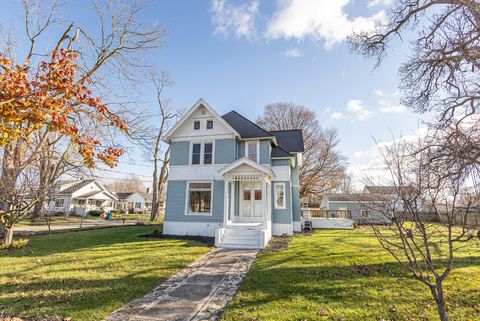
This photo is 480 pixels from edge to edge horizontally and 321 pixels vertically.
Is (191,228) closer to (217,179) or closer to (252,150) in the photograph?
(217,179)

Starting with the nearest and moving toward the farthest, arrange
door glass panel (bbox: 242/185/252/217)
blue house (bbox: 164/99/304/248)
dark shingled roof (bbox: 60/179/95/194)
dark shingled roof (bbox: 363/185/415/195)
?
dark shingled roof (bbox: 363/185/415/195), blue house (bbox: 164/99/304/248), door glass panel (bbox: 242/185/252/217), dark shingled roof (bbox: 60/179/95/194)

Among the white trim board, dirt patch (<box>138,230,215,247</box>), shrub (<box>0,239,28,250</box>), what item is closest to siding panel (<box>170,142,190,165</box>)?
the white trim board

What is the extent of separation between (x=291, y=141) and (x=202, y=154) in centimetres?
794

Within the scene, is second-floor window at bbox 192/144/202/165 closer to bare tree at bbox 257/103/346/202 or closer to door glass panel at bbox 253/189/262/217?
door glass panel at bbox 253/189/262/217

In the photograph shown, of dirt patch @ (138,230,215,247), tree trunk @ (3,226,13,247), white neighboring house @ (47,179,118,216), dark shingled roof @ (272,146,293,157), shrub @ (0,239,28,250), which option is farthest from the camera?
white neighboring house @ (47,179,118,216)

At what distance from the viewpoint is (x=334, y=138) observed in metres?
31.0

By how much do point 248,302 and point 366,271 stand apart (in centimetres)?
414

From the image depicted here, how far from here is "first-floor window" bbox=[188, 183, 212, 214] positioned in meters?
14.0

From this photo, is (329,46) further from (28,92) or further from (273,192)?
(28,92)

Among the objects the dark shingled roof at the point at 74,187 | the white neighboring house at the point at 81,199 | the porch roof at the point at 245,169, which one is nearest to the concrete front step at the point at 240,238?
the porch roof at the point at 245,169

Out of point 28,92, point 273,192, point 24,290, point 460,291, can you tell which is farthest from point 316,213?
point 28,92

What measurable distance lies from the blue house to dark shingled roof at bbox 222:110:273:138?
0.06m

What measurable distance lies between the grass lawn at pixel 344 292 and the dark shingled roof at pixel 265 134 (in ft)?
26.9

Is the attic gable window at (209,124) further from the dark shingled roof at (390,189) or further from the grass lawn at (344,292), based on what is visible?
the dark shingled roof at (390,189)
